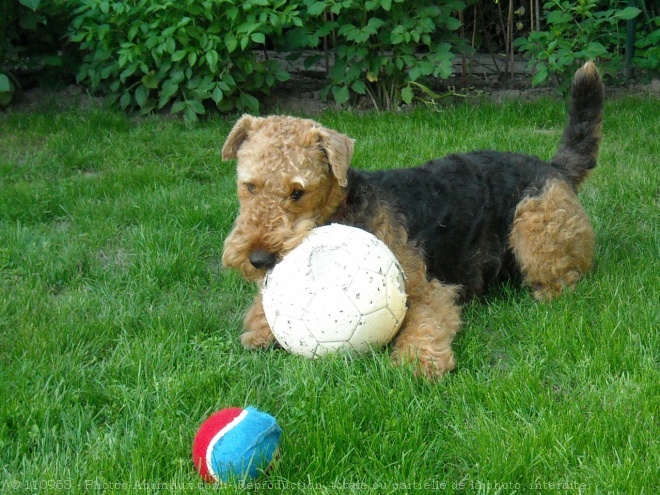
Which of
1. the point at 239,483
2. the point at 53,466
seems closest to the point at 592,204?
the point at 239,483

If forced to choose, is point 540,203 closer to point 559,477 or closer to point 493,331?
point 493,331

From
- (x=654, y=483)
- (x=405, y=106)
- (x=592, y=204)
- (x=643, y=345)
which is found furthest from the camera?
(x=405, y=106)

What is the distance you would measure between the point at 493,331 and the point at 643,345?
0.68 meters

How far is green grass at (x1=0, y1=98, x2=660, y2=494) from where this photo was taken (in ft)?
7.99

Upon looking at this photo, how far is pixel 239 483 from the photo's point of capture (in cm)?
232

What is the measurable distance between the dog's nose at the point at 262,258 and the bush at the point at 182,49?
12.7 ft

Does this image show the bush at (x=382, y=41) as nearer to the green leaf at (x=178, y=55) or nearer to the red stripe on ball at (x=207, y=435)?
the green leaf at (x=178, y=55)

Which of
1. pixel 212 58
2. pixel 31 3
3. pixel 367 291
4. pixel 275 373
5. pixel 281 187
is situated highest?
pixel 31 3

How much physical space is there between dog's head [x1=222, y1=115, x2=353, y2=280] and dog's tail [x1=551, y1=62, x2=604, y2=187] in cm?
142

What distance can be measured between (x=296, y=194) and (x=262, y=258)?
1.16 ft

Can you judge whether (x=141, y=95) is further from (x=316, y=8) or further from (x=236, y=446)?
(x=236, y=446)

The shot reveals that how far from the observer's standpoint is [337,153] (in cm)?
339

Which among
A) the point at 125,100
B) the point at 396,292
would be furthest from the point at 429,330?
the point at 125,100

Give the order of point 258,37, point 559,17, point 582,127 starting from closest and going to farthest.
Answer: point 582,127, point 258,37, point 559,17
